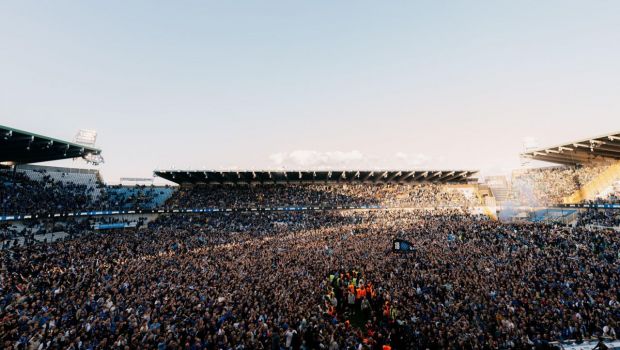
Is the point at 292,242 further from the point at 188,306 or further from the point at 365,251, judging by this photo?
the point at 188,306

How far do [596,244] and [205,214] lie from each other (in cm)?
4117

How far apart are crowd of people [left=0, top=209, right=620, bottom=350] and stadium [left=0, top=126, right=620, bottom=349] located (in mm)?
77

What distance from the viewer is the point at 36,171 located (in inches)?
1540

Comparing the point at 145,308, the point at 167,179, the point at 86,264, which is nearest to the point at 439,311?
the point at 145,308

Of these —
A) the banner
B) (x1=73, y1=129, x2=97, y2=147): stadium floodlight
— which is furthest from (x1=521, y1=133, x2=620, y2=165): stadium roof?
(x1=73, y1=129, x2=97, y2=147): stadium floodlight

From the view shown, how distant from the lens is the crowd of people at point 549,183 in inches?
1574

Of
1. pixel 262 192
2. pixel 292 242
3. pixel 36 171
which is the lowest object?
pixel 292 242

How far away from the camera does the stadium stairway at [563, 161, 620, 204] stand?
35.6 meters

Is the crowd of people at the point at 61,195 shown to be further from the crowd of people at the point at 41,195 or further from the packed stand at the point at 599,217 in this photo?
the packed stand at the point at 599,217

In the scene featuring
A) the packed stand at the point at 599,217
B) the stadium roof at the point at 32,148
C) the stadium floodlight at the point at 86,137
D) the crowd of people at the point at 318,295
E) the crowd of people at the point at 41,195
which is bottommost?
the crowd of people at the point at 318,295

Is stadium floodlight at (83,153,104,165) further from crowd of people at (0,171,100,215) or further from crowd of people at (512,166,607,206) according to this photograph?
crowd of people at (512,166,607,206)

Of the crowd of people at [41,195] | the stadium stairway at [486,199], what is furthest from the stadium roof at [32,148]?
the stadium stairway at [486,199]

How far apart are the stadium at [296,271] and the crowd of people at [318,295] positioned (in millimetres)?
77

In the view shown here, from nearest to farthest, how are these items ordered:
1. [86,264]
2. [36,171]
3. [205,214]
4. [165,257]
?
[86,264] < [165,257] < [36,171] < [205,214]
